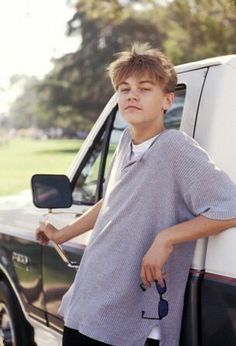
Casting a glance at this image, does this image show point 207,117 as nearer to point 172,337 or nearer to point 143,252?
point 143,252

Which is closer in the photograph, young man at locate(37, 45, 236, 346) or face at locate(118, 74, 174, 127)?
young man at locate(37, 45, 236, 346)

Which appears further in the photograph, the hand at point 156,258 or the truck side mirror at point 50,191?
the truck side mirror at point 50,191

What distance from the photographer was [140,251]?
2354mm

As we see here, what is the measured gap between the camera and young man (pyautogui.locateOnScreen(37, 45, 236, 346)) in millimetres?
2246

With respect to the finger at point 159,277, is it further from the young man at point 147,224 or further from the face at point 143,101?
the face at point 143,101

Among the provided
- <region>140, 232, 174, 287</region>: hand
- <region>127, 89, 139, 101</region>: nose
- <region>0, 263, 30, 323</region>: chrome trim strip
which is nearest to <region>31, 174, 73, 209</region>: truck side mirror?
<region>127, 89, 139, 101</region>: nose

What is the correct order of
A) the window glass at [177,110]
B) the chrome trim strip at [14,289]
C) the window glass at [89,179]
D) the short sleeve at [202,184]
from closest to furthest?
the short sleeve at [202,184] < the window glass at [177,110] < the window glass at [89,179] < the chrome trim strip at [14,289]

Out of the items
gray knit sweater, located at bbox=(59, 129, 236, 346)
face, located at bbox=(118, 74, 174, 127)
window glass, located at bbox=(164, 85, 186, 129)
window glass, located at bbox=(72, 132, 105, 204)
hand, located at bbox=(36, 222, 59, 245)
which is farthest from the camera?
window glass, located at bbox=(72, 132, 105, 204)

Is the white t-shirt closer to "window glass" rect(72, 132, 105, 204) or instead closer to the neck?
the neck

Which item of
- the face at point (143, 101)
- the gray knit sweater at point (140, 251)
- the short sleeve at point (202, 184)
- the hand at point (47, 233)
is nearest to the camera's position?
the short sleeve at point (202, 184)

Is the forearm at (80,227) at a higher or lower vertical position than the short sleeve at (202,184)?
lower

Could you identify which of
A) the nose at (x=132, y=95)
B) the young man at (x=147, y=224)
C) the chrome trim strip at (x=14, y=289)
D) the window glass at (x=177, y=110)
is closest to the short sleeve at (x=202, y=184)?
the young man at (x=147, y=224)

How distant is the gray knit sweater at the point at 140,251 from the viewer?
2324 millimetres

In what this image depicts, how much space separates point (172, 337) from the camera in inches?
93.7
